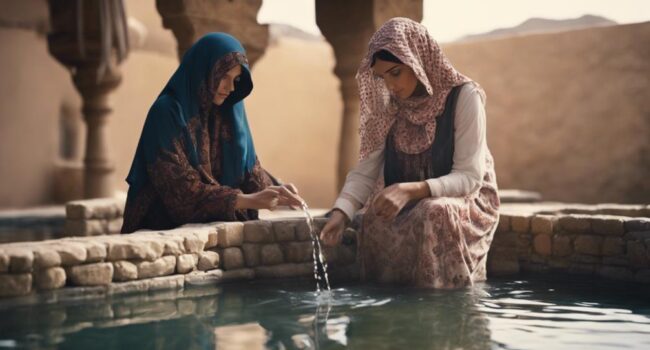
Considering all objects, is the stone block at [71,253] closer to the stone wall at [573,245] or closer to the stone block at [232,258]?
the stone block at [232,258]

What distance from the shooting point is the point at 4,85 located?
13.5 m

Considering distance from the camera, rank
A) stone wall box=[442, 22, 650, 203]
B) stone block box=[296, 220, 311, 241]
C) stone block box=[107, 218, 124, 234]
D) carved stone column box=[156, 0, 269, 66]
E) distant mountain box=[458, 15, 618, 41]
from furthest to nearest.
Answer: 1. distant mountain box=[458, 15, 618, 41]
2. stone wall box=[442, 22, 650, 203]
3. stone block box=[107, 218, 124, 234]
4. carved stone column box=[156, 0, 269, 66]
5. stone block box=[296, 220, 311, 241]

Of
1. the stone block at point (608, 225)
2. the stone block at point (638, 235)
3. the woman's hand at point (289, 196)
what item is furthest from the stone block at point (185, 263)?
A: the stone block at point (638, 235)

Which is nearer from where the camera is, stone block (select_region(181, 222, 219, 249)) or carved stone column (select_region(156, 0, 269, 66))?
stone block (select_region(181, 222, 219, 249))

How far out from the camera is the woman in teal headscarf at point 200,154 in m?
4.99

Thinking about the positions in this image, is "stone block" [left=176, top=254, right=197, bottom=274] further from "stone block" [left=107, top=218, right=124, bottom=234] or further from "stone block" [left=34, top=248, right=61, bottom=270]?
"stone block" [left=107, top=218, right=124, bottom=234]

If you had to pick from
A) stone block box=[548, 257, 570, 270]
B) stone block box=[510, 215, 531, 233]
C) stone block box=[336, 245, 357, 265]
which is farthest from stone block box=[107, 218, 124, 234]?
stone block box=[548, 257, 570, 270]

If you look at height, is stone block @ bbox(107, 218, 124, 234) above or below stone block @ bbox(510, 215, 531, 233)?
below

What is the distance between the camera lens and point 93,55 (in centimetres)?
1089

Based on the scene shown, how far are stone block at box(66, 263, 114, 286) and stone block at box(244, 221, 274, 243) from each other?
98 centimetres

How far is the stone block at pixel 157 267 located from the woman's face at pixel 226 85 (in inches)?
44.9

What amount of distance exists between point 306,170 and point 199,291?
45.8ft

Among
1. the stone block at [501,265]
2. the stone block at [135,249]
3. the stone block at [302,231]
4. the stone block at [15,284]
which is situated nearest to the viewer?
the stone block at [15,284]

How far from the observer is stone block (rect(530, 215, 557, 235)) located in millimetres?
5457
